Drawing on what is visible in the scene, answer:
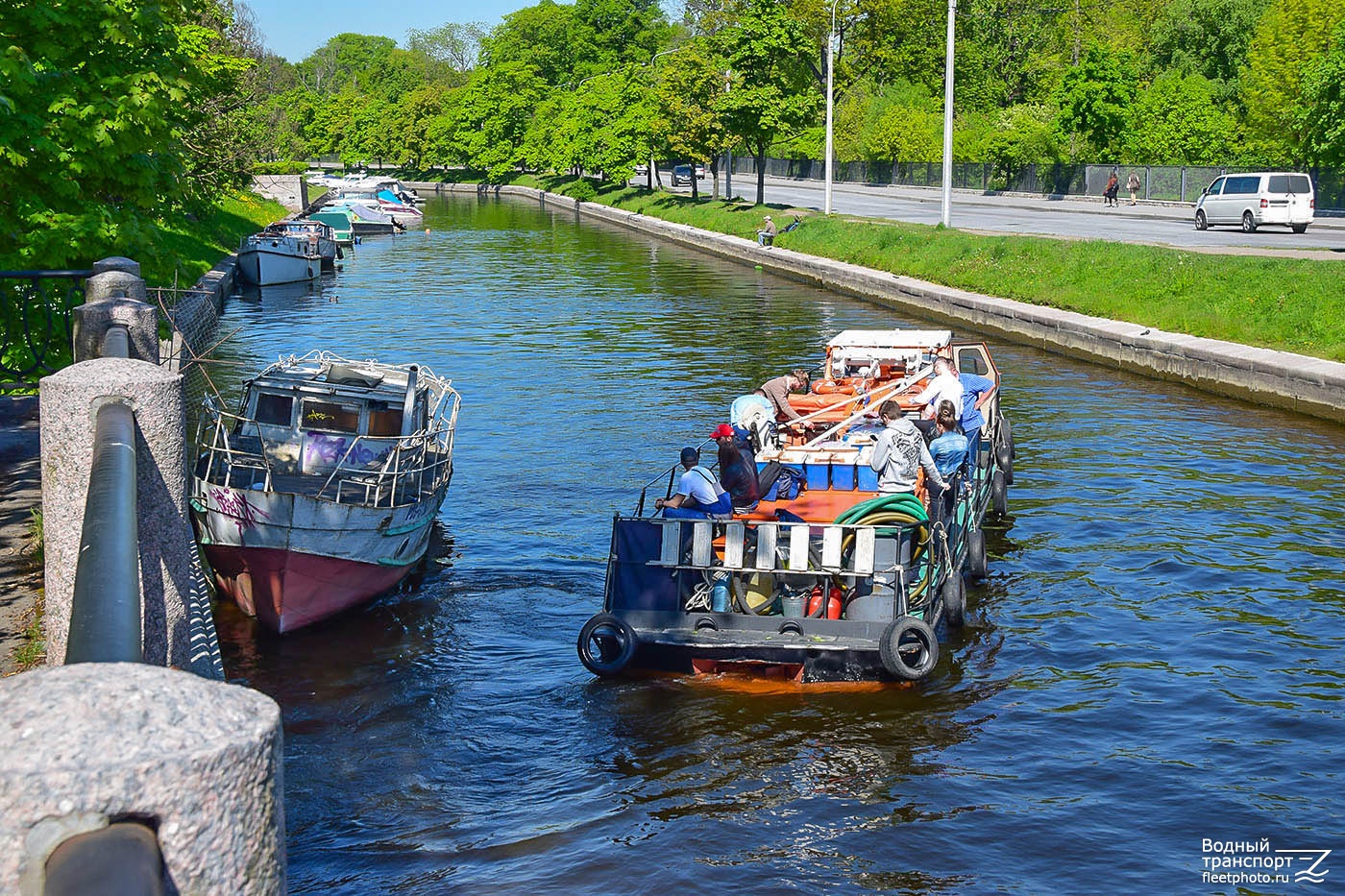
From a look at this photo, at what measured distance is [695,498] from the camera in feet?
48.1

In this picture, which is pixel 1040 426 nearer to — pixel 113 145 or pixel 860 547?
pixel 860 547

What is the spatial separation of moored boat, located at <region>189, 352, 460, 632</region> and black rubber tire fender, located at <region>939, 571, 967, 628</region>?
659 cm

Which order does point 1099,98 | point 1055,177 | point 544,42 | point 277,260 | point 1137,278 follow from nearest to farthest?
point 1137,278 < point 277,260 < point 1099,98 < point 1055,177 < point 544,42

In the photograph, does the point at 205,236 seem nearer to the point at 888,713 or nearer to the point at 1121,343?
the point at 1121,343

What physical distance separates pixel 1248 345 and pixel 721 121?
144ft

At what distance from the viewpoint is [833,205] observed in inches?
2879

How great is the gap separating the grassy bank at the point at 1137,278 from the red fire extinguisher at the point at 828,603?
17774mm

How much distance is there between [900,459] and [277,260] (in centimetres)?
3989

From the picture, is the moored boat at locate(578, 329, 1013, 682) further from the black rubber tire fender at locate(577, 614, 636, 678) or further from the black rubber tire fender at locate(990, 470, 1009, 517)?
the black rubber tire fender at locate(990, 470, 1009, 517)

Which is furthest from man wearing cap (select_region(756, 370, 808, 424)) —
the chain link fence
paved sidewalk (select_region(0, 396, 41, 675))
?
the chain link fence

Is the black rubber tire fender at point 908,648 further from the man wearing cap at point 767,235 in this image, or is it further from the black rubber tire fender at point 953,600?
the man wearing cap at point 767,235

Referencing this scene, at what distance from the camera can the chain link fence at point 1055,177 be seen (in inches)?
2389

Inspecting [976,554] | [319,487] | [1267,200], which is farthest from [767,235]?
[319,487]

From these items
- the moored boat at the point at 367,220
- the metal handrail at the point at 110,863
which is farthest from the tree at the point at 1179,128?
the metal handrail at the point at 110,863
